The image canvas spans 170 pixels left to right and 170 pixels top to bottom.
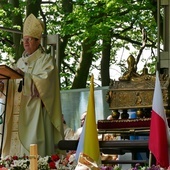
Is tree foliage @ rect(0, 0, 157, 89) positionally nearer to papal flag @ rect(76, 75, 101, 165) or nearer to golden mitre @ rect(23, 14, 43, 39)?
golden mitre @ rect(23, 14, 43, 39)

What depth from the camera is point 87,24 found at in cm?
1684

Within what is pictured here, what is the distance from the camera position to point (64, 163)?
629cm

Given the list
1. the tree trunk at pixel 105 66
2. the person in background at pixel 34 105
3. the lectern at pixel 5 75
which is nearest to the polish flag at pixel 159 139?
the lectern at pixel 5 75

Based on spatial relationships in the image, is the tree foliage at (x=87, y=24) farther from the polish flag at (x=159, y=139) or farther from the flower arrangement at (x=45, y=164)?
the polish flag at (x=159, y=139)

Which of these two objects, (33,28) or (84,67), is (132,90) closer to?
(33,28)

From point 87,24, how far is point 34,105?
9145 millimetres

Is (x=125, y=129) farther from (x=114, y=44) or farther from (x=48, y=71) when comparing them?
(x=114, y=44)

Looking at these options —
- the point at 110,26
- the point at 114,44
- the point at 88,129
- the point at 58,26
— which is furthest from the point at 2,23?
the point at 88,129

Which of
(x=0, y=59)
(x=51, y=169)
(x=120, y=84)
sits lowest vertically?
(x=51, y=169)

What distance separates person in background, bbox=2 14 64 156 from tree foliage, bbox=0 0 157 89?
268 inches

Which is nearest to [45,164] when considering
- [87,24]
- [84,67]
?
[87,24]

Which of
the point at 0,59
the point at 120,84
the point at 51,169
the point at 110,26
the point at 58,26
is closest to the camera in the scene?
the point at 51,169

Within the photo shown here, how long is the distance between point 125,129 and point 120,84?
799mm

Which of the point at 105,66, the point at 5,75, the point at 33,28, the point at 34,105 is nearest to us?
the point at 5,75
